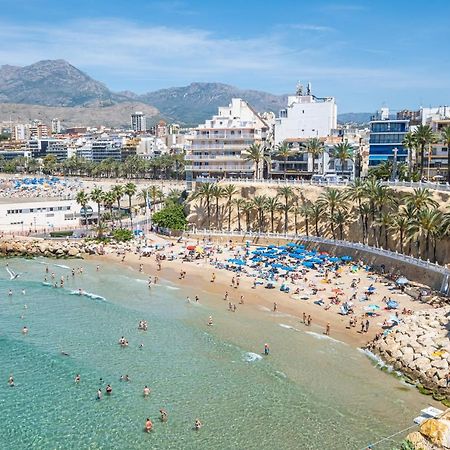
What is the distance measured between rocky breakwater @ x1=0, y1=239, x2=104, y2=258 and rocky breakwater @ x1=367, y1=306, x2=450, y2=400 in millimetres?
41453

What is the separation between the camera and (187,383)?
32.0 meters

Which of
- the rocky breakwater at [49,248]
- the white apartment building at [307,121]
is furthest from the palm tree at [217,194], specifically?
the white apartment building at [307,121]

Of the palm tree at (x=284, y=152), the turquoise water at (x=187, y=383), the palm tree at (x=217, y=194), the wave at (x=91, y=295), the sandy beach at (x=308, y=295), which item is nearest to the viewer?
the turquoise water at (x=187, y=383)

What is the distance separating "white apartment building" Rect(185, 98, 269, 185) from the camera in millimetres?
82750

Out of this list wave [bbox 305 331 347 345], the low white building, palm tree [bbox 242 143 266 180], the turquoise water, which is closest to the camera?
the turquoise water

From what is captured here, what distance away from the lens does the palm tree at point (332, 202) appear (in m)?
60.6

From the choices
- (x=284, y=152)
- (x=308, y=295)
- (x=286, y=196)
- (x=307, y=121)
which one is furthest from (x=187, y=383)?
(x=307, y=121)

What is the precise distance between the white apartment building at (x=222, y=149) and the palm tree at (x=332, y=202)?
20929 millimetres

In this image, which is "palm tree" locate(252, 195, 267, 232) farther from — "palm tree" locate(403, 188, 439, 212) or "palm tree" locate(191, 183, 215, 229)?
"palm tree" locate(403, 188, 439, 212)

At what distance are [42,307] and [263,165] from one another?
51146mm

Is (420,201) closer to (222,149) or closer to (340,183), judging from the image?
(340,183)

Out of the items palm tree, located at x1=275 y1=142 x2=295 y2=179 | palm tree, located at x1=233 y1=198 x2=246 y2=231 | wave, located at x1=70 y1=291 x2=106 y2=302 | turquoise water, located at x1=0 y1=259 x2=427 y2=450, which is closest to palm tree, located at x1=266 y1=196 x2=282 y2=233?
palm tree, located at x1=233 y1=198 x2=246 y2=231

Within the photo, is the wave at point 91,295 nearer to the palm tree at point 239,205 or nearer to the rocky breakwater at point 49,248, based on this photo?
the rocky breakwater at point 49,248

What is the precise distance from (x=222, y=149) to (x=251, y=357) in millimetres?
52235
